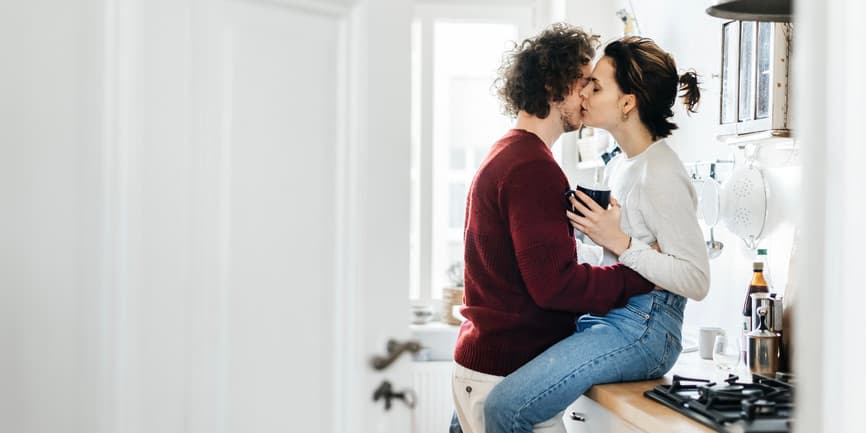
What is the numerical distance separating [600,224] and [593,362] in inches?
13.2

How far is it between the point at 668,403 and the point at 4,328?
1.36m

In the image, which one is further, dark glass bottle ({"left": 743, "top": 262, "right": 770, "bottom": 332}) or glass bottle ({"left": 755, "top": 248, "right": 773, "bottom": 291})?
glass bottle ({"left": 755, "top": 248, "right": 773, "bottom": 291})

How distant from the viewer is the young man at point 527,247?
6.61 ft

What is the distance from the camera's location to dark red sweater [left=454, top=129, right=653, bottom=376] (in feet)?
6.59

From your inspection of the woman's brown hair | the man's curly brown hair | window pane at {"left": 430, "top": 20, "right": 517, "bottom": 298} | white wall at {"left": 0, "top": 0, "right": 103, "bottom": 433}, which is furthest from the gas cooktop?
window pane at {"left": 430, "top": 20, "right": 517, "bottom": 298}

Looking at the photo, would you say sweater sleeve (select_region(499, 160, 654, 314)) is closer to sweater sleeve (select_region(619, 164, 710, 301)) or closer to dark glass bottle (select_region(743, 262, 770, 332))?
sweater sleeve (select_region(619, 164, 710, 301))

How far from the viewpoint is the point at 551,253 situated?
1998 mm

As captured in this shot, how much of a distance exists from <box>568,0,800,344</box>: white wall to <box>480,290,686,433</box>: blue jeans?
1.55ft

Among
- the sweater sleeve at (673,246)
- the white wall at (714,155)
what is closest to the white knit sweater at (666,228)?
the sweater sleeve at (673,246)

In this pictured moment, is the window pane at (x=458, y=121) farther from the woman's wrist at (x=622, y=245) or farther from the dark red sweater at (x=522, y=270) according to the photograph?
the woman's wrist at (x=622, y=245)

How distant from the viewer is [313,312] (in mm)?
1371

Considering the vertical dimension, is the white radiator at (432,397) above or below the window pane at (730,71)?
below

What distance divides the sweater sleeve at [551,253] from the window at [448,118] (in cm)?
136

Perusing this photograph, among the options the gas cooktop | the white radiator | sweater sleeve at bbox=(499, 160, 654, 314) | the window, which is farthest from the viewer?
the window
